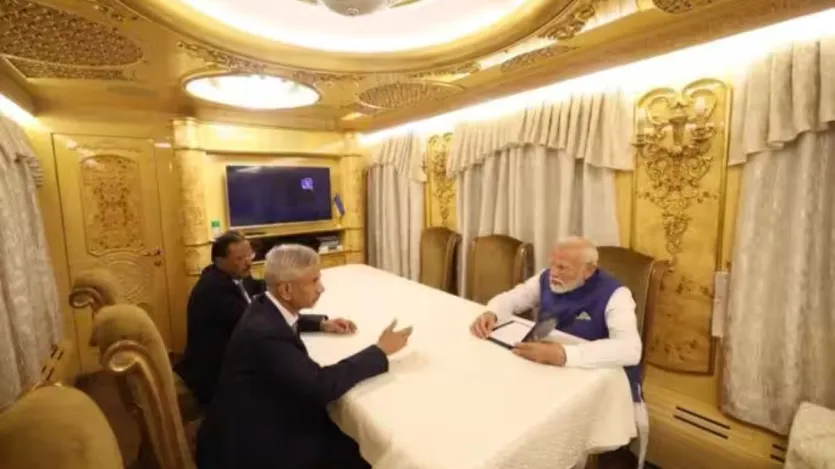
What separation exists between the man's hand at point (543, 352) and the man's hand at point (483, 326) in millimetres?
214

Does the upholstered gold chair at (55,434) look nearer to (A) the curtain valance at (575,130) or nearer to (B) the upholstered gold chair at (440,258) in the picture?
(A) the curtain valance at (575,130)

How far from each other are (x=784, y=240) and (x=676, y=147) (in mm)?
644

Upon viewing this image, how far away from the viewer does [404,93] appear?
2.94 meters

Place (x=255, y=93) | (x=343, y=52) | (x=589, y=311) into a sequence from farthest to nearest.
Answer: (x=255, y=93) < (x=343, y=52) < (x=589, y=311)

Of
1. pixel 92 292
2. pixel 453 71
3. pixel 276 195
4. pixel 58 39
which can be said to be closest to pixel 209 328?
pixel 92 292

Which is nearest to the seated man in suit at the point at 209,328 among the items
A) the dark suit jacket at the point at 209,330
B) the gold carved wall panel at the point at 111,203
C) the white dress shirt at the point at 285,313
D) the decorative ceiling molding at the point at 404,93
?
the dark suit jacket at the point at 209,330

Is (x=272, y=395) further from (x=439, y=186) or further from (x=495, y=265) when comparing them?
(x=439, y=186)

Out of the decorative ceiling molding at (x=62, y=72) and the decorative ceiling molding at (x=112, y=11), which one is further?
the decorative ceiling molding at (x=62, y=72)

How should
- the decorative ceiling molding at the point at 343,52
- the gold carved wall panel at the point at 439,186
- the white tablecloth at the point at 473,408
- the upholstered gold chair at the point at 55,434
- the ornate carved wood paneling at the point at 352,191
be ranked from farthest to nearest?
the ornate carved wood paneling at the point at 352,191
the gold carved wall panel at the point at 439,186
the decorative ceiling molding at the point at 343,52
the white tablecloth at the point at 473,408
the upholstered gold chair at the point at 55,434

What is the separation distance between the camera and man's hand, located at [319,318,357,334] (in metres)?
1.76

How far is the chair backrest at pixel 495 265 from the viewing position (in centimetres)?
270

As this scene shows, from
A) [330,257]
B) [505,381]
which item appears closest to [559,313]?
[505,381]

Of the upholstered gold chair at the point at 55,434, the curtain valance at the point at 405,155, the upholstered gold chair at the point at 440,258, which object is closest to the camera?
the upholstered gold chair at the point at 55,434

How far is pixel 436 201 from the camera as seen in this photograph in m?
3.72
